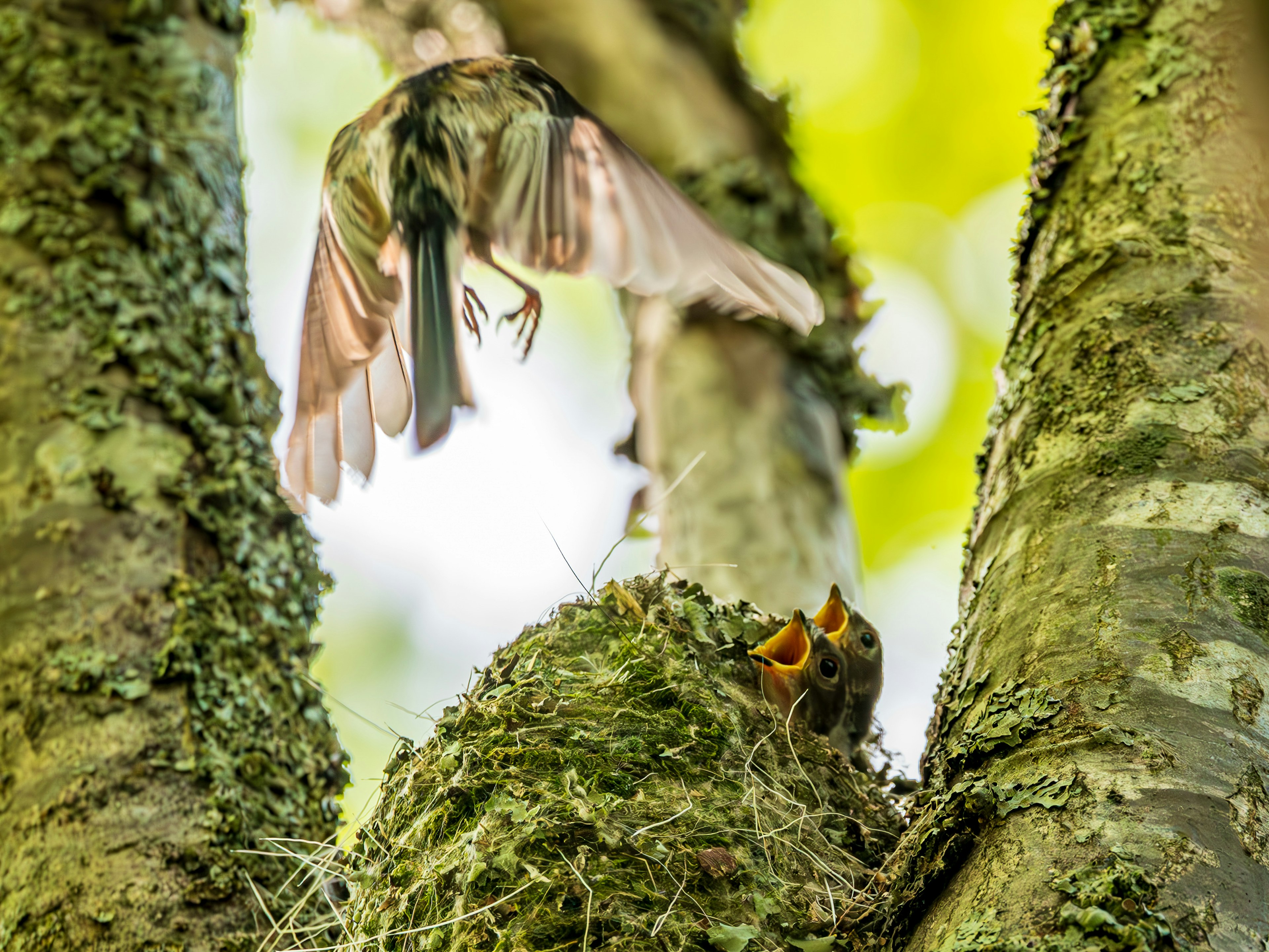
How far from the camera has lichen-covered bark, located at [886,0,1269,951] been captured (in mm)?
1371

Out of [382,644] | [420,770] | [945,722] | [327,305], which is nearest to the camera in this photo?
[945,722]

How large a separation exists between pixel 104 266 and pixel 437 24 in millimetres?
2267

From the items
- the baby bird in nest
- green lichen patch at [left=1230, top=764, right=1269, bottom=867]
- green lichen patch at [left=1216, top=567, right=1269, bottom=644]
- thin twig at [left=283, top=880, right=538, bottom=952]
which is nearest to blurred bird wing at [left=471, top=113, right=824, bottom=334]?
the baby bird in nest

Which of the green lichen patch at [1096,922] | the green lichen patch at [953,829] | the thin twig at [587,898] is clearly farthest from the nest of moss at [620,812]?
the green lichen patch at [1096,922]

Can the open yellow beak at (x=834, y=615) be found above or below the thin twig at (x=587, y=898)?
above

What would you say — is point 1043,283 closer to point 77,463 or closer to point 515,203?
point 515,203

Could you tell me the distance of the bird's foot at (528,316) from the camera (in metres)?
3.11

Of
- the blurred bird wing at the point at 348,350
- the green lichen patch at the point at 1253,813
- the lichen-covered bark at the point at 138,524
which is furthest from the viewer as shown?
the blurred bird wing at the point at 348,350

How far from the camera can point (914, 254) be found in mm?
6453

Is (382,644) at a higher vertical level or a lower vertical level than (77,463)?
higher

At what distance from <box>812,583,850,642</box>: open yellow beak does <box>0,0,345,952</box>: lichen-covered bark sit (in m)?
1.26

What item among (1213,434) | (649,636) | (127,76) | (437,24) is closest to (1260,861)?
(1213,434)

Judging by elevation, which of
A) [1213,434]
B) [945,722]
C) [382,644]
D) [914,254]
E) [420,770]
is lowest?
[420,770]

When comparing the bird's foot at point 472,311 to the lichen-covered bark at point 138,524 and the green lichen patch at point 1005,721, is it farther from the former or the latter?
the green lichen patch at point 1005,721
